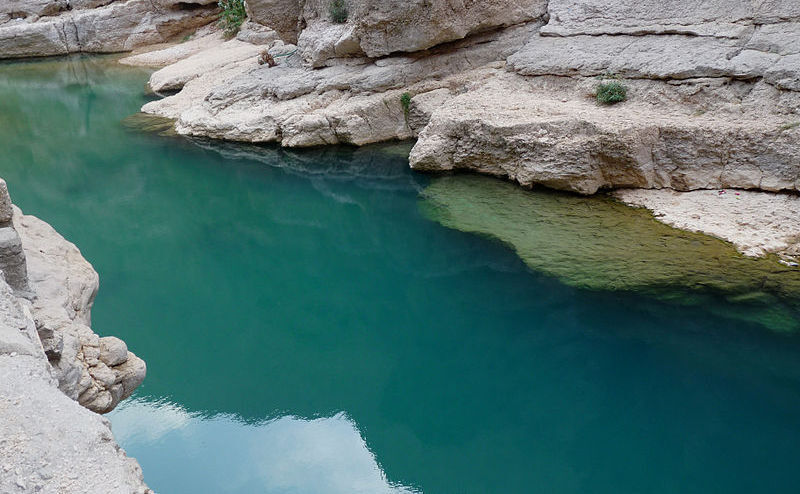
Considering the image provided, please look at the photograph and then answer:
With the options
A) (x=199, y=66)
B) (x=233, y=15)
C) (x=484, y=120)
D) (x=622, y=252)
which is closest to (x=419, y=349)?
(x=622, y=252)

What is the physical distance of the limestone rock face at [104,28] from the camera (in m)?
27.0

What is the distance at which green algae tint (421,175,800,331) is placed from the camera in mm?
7641

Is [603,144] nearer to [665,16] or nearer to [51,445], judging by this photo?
[665,16]

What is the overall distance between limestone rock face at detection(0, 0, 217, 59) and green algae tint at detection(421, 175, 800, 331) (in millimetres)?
20777

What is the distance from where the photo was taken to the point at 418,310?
8477mm

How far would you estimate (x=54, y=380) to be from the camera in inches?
128

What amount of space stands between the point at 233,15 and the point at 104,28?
293 inches

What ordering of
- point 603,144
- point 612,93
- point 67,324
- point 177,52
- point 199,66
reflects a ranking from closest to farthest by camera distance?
Result: 1. point 67,324
2. point 603,144
3. point 612,93
4. point 199,66
5. point 177,52

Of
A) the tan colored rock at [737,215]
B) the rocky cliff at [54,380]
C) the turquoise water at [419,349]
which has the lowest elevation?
the turquoise water at [419,349]

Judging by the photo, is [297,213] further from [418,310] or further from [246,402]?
[246,402]

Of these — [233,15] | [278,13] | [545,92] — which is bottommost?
[545,92]

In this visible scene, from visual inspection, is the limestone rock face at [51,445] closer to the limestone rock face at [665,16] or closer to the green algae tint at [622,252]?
the green algae tint at [622,252]

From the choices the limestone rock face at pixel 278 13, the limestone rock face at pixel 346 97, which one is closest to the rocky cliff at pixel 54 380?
the limestone rock face at pixel 346 97

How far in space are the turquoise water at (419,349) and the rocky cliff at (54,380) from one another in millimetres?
2259
